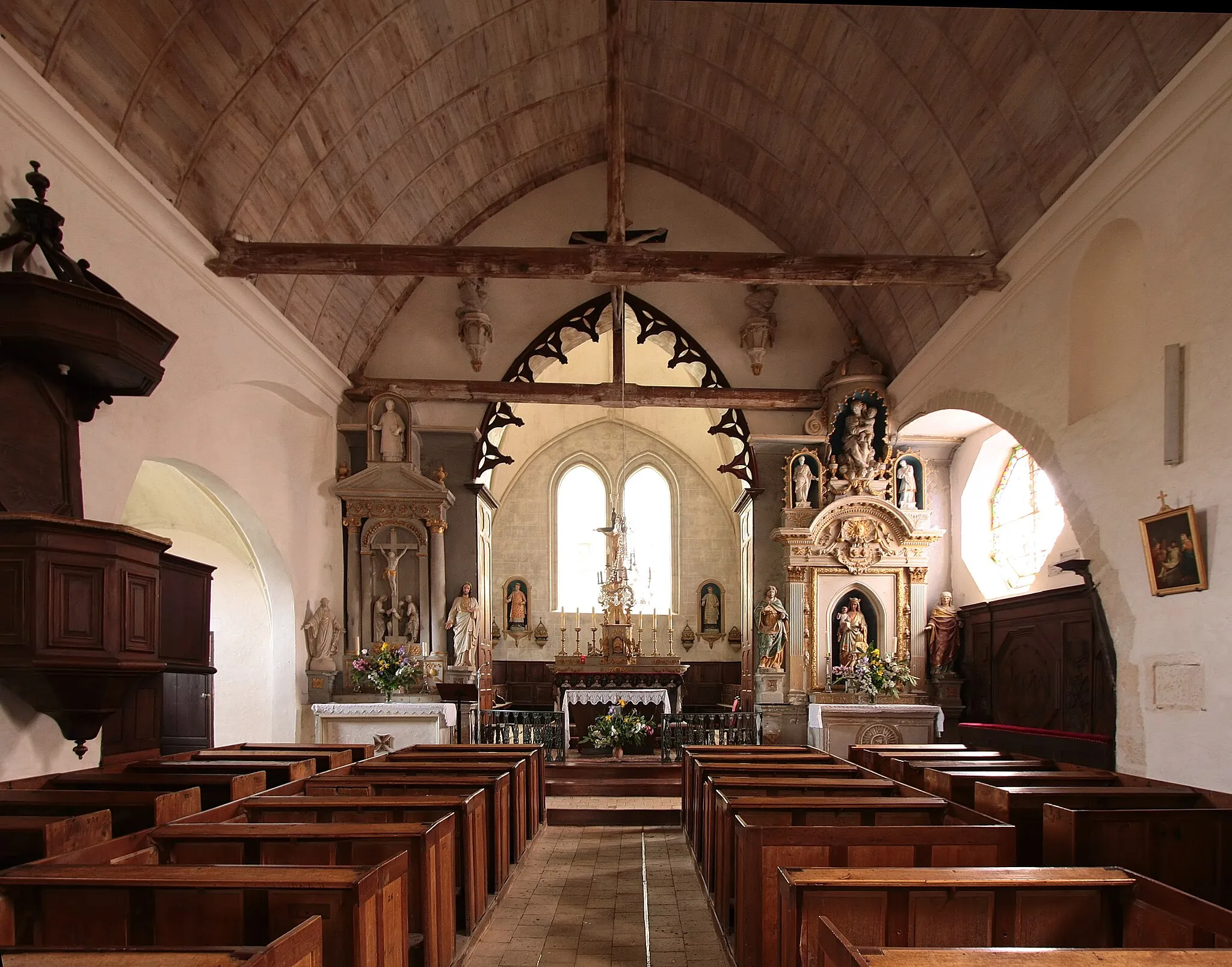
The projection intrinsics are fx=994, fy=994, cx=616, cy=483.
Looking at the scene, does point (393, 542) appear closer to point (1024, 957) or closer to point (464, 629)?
point (464, 629)

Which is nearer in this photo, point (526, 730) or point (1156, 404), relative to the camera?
point (1156, 404)

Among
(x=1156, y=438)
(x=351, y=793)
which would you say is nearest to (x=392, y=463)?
(x=351, y=793)

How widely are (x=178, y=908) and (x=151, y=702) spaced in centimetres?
561

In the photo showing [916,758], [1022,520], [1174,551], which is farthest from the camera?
[1022,520]

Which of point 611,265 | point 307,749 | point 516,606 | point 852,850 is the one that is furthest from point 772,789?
point 516,606

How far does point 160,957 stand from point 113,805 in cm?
281

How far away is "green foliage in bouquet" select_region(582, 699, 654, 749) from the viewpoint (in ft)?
39.5

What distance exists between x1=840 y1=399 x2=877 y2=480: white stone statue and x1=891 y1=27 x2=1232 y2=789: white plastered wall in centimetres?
398

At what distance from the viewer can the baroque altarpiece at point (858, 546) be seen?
13.3 m

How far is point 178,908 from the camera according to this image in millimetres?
3518

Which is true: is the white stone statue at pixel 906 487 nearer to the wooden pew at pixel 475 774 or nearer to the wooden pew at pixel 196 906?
the wooden pew at pixel 475 774

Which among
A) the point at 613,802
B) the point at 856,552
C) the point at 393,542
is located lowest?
the point at 613,802

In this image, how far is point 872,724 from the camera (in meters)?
12.8

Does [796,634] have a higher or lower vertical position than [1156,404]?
lower
